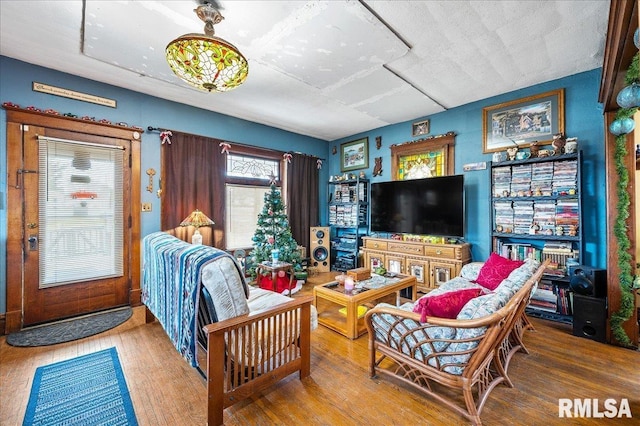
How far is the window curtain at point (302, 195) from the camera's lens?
5059 mm

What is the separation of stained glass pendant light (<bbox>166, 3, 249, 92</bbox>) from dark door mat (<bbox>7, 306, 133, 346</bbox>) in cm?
271

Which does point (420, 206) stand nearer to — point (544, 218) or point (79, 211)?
point (544, 218)

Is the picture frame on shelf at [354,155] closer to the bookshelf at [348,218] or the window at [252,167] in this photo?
the bookshelf at [348,218]

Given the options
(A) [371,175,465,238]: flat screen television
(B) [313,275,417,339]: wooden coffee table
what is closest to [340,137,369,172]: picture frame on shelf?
(A) [371,175,465,238]: flat screen television

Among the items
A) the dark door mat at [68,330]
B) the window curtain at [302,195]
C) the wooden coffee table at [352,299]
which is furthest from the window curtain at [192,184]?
the wooden coffee table at [352,299]

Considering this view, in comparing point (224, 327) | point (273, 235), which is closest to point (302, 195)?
point (273, 235)

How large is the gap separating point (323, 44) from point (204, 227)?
9.65 feet

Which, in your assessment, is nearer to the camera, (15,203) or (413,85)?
(15,203)

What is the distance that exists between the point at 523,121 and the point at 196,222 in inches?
177

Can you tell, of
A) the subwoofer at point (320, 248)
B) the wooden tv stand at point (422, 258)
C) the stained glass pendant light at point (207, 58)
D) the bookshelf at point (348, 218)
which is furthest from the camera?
the subwoofer at point (320, 248)

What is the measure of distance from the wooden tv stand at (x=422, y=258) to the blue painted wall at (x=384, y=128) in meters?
0.49

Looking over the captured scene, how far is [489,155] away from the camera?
365 centimetres

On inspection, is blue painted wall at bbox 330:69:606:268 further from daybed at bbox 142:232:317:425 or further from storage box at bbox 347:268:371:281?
daybed at bbox 142:232:317:425

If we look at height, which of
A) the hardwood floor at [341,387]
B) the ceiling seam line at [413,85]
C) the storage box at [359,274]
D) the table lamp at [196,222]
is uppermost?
the ceiling seam line at [413,85]
